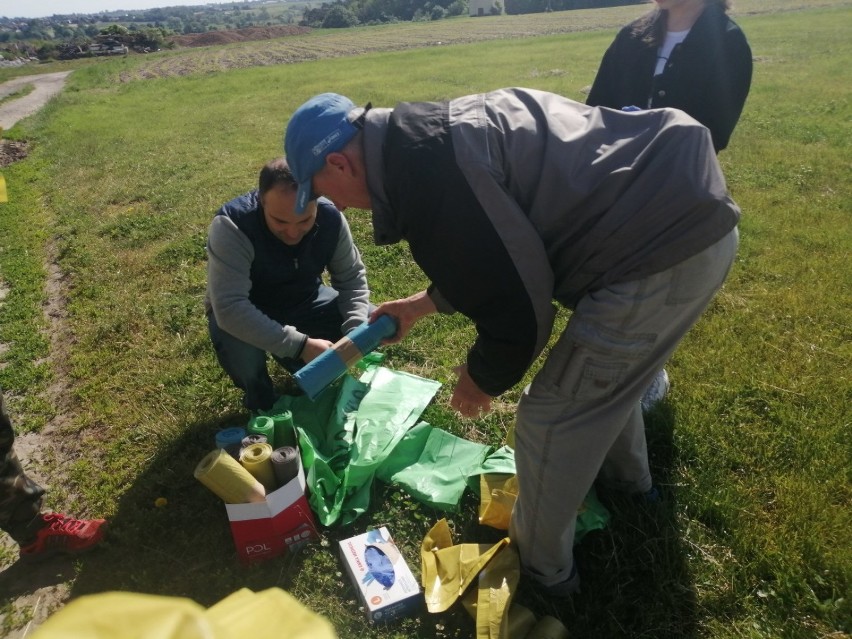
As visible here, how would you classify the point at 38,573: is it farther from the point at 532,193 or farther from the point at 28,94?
the point at 28,94

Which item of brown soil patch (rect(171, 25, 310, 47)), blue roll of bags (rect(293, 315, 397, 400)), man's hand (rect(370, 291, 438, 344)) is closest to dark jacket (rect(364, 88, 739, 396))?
man's hand (rect(370, 291, 438, 344))

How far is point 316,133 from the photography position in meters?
1.71

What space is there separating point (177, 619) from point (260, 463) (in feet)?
6.00

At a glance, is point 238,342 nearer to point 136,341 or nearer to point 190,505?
point 190,505

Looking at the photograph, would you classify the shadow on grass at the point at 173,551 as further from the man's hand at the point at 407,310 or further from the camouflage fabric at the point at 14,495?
the man's hand at the point at 407,310

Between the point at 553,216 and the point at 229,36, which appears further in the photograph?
the point at 229,36

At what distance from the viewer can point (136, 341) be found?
4.36 metres

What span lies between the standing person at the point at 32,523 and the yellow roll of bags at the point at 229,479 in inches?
33.3

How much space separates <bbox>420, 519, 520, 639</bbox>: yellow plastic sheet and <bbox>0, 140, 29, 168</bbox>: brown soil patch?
37.5 ft

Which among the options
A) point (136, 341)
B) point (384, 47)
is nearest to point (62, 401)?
point (136, 341)

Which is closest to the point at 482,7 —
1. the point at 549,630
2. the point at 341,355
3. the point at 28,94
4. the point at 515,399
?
the point at 28,94

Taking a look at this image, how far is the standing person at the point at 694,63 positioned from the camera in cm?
282

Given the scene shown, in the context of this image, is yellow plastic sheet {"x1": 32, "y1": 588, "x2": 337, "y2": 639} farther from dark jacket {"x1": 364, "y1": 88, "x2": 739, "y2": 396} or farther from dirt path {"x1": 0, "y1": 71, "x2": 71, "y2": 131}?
dirt path {"x1": 0, "y1": 71, "x2": 71, "y2": 131}

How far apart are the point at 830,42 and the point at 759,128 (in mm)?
12436
